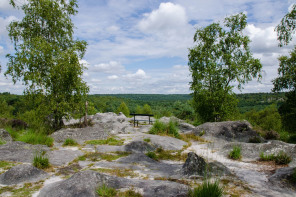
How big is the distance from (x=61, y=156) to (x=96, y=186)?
3.83m

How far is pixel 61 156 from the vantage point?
24.7 feet

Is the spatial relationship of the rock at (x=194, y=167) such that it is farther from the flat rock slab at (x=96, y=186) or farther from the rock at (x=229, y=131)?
the rock at (x=229, y=131)

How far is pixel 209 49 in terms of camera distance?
668 inches

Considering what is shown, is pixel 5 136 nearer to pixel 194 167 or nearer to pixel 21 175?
pixel 21 175

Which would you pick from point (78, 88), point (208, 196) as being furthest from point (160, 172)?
point (78, 88)

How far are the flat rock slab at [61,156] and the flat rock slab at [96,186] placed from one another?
2.26 meters

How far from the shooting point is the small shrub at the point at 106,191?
13.2ft

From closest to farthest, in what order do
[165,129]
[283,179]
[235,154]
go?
1. [283,179]
2. [235,154]
3. [165,129]

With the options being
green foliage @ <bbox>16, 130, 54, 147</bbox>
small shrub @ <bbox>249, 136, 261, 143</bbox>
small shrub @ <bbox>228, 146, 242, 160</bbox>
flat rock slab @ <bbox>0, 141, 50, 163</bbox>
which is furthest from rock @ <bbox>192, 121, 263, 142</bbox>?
flat rock slab @ <bbox>0, 141, 50, 163</bbox>

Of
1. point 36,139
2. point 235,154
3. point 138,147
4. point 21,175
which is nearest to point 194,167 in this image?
point 235,154

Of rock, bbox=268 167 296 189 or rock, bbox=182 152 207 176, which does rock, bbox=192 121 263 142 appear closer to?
rock, bbox=268 167 296 189

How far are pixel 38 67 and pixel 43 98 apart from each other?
211 centimetres

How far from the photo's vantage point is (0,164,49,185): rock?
515cm

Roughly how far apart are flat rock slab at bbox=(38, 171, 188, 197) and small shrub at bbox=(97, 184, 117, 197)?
0.35 feet
